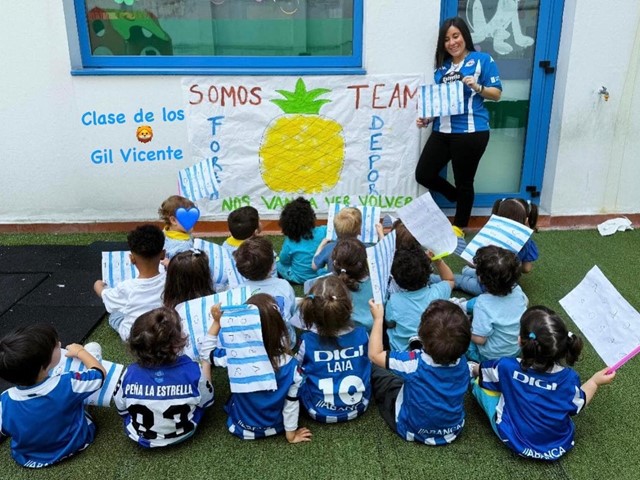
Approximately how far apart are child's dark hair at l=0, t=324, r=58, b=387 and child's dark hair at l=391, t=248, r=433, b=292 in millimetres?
1568

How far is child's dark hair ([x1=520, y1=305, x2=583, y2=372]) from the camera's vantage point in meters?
2.16

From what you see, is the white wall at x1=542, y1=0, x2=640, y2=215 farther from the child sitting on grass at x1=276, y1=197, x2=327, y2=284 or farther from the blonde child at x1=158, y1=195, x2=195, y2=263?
the blonde child at x1=158, y1=195, x2=195, y2=263

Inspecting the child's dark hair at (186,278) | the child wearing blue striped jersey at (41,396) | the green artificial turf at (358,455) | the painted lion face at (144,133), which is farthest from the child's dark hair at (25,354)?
the painted lion face at (144,133)

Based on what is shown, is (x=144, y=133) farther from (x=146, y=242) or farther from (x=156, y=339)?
(x=156, y=339)

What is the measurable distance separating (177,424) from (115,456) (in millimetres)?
305

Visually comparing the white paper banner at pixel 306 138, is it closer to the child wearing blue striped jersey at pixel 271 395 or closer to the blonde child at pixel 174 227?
the blonde child at pixel 174 227

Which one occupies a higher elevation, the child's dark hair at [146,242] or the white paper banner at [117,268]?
the child's dark hair at [146,242]

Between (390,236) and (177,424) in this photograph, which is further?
(390,236)

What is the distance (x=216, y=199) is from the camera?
4.87 m

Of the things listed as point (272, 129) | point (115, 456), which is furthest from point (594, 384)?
point (272, 129)

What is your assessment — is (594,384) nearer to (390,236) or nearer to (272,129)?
(390,236)

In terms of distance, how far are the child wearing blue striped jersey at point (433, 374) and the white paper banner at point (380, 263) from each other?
0.09 metres

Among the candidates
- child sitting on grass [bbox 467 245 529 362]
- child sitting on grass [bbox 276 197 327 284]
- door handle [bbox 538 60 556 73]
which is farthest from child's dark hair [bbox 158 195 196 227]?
door handle [bbox 538 60 556 73]

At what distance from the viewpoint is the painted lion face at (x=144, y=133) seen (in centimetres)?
463
